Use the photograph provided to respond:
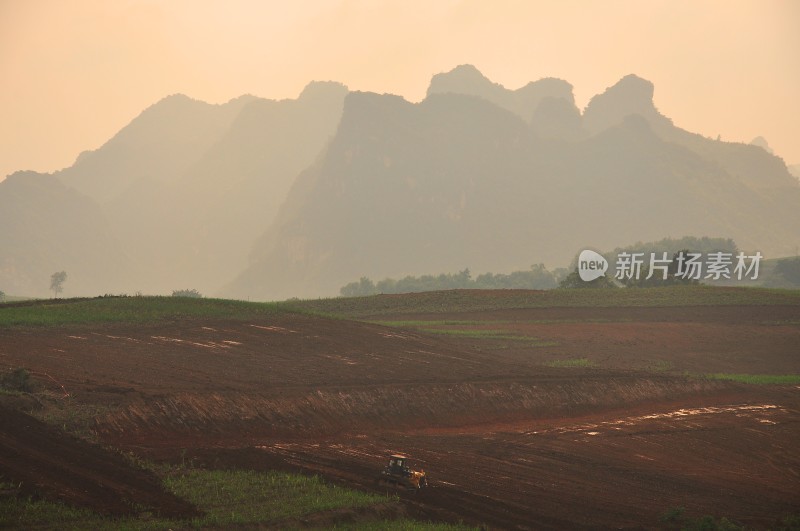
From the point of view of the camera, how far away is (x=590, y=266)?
11600 cm

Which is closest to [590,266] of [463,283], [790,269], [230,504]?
[463,283]

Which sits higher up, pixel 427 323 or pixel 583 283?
pixel 583 283

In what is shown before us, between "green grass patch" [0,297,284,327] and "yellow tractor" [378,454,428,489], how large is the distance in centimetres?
2666

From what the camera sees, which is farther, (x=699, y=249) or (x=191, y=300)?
(x=699, y=249)

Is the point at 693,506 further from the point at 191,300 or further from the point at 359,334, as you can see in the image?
the point at 191,300

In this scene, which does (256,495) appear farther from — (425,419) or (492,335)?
(492,335)

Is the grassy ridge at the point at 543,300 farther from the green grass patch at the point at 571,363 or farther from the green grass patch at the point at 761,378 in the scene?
the green grass patch at the point at 761,378

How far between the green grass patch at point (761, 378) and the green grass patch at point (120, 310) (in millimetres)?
29421

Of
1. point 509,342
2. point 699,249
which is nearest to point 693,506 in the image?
point 509,342

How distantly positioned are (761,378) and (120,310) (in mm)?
39475

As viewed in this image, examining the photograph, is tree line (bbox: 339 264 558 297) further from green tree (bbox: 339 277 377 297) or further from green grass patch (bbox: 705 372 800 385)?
green grass patch (bbox: 705 372 800 385)

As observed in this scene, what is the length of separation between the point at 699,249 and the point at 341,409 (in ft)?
487

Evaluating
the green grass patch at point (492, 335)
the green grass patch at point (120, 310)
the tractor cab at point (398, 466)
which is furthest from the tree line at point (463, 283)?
the tractor cab at point (398, 466)

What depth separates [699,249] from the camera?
6865 inches
